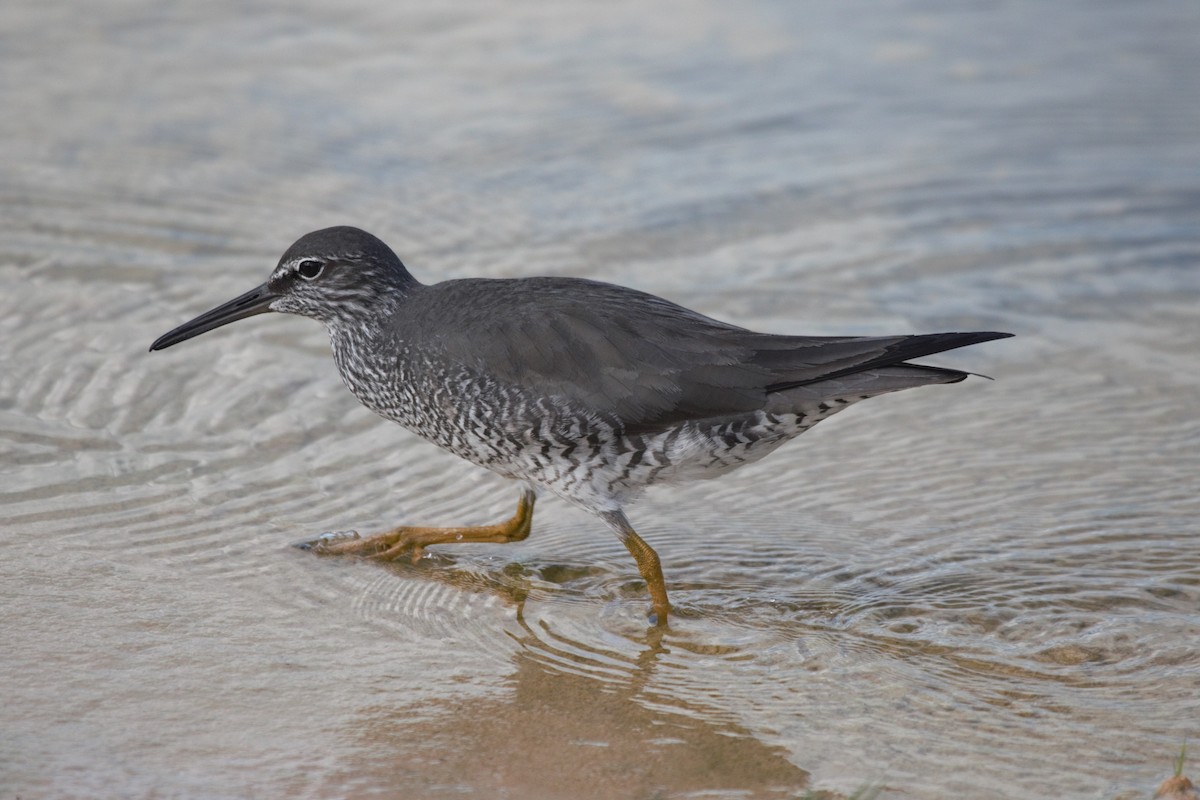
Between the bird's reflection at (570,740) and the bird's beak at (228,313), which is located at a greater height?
the bird's beak at (228,313)

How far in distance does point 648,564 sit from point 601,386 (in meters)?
0.79

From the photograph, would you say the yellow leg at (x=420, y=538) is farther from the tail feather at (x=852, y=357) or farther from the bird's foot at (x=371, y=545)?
the tail feather at (x=852, y=357)

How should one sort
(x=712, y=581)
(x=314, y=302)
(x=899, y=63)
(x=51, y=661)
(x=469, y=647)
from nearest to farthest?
(x=51, y=661) < (x=469, y=647) < (x=712, y=581) < (x=314, y=302) < (x=899, y=63)

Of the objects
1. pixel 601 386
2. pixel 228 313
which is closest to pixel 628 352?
pixel 601 386

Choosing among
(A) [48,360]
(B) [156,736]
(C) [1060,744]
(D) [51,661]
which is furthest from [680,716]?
(A) [48,360]

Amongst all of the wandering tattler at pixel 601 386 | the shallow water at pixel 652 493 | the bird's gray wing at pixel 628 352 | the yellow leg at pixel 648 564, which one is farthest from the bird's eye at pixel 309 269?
the yellow leg at pixel 648 564

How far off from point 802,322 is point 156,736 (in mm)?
5162

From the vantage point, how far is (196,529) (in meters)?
6.68

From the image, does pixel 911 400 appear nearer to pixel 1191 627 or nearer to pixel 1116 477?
pixel 1116 477

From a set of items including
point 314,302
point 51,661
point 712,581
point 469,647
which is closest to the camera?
point 51,661

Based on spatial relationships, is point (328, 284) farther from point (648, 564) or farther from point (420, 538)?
point (648, 564)

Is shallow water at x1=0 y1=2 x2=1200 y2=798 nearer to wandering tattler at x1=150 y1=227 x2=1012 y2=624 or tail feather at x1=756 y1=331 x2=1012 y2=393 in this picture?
wandering tattler at x1=150 y1=227 x2=1012 y2=624

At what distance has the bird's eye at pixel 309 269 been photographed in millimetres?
7031

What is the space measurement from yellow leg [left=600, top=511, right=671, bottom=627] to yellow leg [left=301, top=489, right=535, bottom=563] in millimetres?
539
